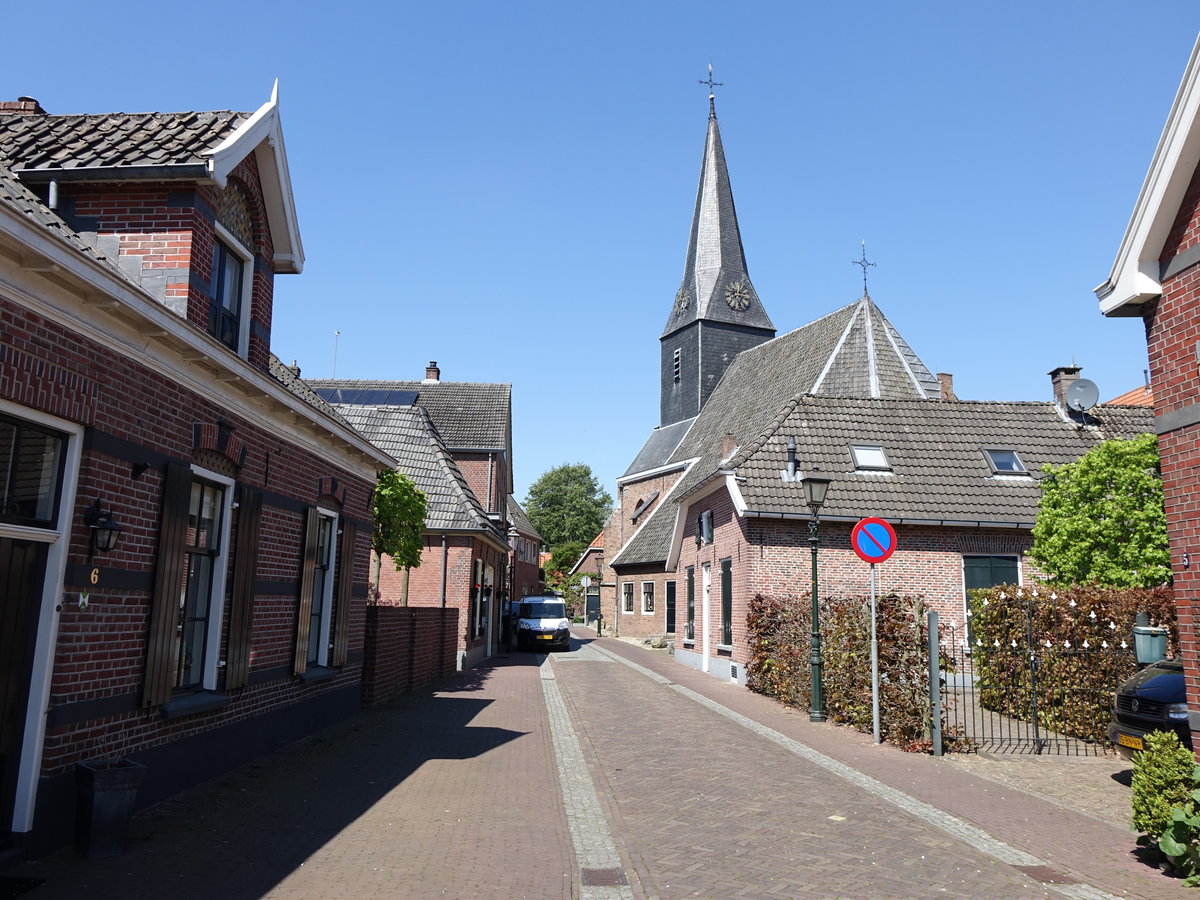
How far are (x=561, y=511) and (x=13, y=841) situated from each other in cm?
8237

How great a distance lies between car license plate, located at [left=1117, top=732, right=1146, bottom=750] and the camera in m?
8.26

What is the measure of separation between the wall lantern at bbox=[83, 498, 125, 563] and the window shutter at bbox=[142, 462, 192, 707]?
32.4 inches

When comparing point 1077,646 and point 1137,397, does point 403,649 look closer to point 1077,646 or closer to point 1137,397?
point 1077,646

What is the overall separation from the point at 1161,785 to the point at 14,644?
7.84 m

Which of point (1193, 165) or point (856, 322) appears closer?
point (1193, 165)

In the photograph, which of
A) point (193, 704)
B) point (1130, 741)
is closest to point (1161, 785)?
point (1130, 741)

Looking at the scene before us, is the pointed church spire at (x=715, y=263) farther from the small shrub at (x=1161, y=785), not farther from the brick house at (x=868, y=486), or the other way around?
the small shrub at (x=1161, y=785)

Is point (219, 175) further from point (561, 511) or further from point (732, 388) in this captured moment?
point (561, 511)

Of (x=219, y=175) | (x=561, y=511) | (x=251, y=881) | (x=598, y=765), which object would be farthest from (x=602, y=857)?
(x=561, y=511)

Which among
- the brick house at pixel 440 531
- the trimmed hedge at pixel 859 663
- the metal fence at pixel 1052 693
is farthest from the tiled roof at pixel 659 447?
the metal fence at pixel 1052 693

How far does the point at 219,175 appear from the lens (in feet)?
26.3

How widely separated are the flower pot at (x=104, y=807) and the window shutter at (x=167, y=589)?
3.47 feet

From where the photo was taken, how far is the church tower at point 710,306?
4416 cm

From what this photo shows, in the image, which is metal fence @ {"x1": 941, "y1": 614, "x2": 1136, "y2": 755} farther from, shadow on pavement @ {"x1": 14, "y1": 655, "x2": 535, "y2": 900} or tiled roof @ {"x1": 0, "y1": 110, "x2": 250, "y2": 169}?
tiled roof @ {"x1": 0, "y1": 110, "x2": 250, "y2": 169}
